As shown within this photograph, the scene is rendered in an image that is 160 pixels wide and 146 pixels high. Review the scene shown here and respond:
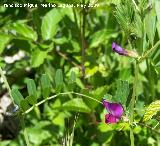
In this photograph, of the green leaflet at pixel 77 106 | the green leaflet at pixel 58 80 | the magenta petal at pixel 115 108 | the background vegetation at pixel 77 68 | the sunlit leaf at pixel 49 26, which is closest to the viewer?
the magenta petal at pixel 115 108

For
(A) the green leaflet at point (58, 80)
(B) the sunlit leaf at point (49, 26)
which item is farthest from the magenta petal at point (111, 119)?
(B) the sunlit leaf at point (49, 26)

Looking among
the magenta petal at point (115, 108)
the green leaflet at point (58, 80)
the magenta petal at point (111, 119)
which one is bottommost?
the magenta petal at point (111, 119)

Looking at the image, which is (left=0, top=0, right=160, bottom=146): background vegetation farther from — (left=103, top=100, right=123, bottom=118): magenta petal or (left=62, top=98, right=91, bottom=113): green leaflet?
(left=103, top=100, right=123, bottom=118): magenta petal

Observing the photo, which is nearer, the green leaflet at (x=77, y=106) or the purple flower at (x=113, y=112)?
the purple flower at (x=113, y=112)

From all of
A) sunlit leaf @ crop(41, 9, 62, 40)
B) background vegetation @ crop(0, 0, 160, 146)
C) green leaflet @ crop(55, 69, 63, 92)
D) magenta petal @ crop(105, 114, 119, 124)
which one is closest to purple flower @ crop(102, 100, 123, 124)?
magenta petal @ crop(105, 114, 119, 124)

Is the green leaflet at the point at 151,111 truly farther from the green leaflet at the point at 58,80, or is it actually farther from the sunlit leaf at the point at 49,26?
the sunlit leaf at the point at 49,26

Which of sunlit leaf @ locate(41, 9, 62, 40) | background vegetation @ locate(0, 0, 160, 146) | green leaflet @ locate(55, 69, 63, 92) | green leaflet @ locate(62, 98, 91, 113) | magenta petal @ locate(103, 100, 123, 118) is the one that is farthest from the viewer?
sunlit leaf @ locate(41, 9, 62, 40)

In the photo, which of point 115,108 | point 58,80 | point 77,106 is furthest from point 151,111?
point 77,106

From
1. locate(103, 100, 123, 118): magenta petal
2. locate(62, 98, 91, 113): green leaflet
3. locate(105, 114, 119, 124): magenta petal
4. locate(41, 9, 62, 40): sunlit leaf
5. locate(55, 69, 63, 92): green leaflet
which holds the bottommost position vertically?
locate(62, 98, 91, 113): green leaflet

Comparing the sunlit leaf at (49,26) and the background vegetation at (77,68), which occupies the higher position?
the sunlit leaf at (49,26)

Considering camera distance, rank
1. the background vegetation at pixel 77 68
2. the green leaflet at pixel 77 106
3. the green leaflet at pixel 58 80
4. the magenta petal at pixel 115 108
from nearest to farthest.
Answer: the magenta petal at pixel 115 108 < the green leaflet at pixel 58 80 < the green leaflet at pixel 77 106 < the background vegetation at pixel 77 68

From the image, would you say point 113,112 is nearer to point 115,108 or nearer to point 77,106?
point 115,108
